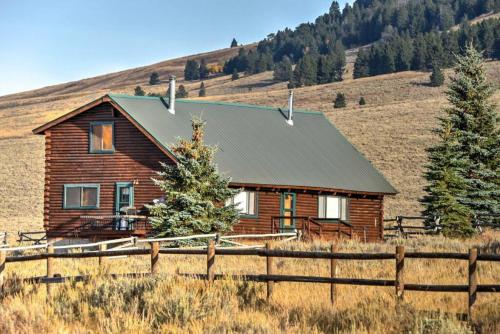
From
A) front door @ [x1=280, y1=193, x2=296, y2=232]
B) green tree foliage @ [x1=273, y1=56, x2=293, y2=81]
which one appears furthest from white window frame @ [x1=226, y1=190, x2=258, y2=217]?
green tree foliage @ [x1=273, y1=56, x2=293, y2=81]

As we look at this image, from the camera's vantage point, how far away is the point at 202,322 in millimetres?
15531

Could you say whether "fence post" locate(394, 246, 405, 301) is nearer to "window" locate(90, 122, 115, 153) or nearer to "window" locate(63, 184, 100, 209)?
"window" locate(63, 184, 100, 209)

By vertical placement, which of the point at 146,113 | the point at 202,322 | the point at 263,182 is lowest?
the point at 202,322

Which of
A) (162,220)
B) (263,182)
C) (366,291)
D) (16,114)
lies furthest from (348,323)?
(16,114)

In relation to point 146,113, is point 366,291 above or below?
below

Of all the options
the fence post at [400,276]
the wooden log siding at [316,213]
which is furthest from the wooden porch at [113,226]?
the fence post at [400,276]

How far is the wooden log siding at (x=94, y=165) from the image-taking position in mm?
39531

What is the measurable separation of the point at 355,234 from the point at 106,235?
12.1 meters

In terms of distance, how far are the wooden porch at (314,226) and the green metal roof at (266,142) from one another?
158 cm

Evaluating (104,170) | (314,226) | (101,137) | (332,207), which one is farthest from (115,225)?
(332,207)

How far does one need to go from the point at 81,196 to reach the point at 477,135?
20.1 meters

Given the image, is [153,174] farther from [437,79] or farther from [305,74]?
[305,74]

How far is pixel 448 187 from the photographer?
46.2m

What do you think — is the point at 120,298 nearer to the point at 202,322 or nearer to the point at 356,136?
the point at 202,322
